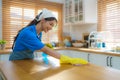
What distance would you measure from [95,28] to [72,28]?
2.54ft

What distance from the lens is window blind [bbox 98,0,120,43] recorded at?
291 centimetres

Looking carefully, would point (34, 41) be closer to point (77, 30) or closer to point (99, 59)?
point (99, 59)

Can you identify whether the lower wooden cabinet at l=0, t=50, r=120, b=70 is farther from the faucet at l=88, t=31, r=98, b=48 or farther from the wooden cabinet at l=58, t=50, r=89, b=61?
the faucet at l=88, t=31, r=98, b=48

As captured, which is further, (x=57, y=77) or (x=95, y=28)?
(x=95, y=28)

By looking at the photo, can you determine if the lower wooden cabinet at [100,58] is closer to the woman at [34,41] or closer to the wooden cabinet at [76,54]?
the wooden cabinet at [76,54]

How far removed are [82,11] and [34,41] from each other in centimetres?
223

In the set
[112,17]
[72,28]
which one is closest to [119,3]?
[112,17]

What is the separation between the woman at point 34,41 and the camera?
129 centimetres

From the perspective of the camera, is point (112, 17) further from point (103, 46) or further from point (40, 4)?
point (40, 4)

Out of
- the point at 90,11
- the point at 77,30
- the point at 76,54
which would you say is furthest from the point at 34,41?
the point at 77,30

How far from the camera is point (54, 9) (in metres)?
3.99

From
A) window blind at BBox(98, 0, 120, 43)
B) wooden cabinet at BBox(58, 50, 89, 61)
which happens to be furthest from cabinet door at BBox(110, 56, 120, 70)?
window blind at BBox(98, 0, 120, 43)

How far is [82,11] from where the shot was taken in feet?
10.8

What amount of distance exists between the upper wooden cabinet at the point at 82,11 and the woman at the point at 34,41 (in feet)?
6.19
